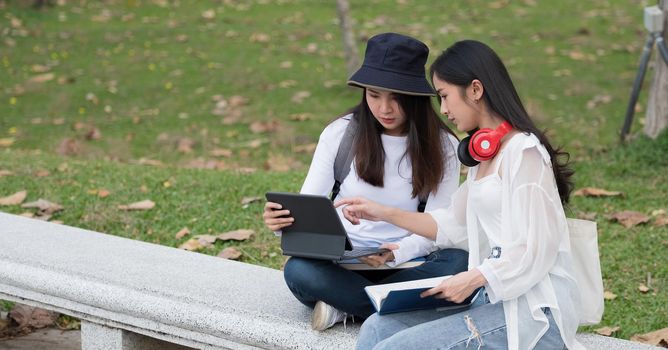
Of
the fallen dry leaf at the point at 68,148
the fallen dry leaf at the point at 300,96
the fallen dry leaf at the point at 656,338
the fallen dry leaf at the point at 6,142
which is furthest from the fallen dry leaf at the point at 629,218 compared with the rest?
the fallen dry leaf at the point at 6,142

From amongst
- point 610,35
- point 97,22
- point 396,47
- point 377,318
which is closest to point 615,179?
point 396,47

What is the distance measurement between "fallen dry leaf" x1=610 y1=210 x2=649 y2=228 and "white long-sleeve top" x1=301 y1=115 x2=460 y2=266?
1.87 metres

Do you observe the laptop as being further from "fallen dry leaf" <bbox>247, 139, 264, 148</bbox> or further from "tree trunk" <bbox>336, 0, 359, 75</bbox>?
"tree trunk" <bbox>336, 0, 359, 75</bbox>

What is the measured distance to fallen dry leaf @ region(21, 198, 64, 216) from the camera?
5332mm

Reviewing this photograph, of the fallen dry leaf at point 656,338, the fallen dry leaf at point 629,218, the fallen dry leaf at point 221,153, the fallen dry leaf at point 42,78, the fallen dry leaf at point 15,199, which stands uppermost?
the fallen dry leaf at point 656,338

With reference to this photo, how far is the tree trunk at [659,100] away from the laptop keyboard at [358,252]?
12.3 feet

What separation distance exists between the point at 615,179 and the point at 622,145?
0.66 metres

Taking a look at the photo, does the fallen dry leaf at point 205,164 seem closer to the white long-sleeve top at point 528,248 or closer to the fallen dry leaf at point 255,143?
the fallen dry leaf at point 255,143

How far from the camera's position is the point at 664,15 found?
6.40 meters

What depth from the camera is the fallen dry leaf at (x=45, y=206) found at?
17.5 feet

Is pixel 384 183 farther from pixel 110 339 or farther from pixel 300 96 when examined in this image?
pixel 300 96

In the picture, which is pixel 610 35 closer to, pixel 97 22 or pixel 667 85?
pixel 667 85

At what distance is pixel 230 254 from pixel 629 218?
6.47 feet

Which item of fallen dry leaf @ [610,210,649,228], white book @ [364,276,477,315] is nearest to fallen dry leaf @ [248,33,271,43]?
fallen dry leaf @ [610,210,649,228]
